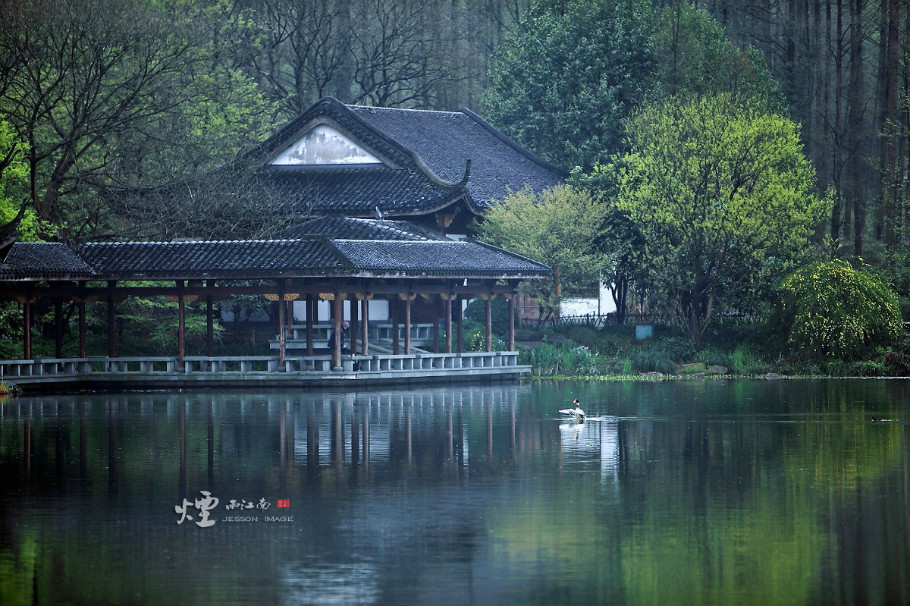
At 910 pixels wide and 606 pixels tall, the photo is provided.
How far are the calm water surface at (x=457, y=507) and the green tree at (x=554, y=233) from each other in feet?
63.7

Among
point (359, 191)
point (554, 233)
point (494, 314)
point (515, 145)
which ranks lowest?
point (494, 314)

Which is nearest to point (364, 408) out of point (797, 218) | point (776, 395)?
point (776, 395)

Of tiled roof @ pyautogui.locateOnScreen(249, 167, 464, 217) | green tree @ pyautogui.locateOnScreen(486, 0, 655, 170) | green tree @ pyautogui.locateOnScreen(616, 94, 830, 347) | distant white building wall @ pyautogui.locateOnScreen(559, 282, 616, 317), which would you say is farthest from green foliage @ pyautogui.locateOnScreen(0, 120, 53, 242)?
green tree @ pyautogui.locateOnScreen(486, 0, 655, 170)

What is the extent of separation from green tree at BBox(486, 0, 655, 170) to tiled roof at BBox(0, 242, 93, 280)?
2380cm

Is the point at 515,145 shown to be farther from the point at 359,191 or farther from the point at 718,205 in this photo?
the point at 718,205

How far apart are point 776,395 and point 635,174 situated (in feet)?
49.3

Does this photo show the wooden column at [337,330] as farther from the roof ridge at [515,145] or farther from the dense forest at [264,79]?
the roof ridge at [515,145]

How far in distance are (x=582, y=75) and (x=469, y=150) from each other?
5787 millimetres

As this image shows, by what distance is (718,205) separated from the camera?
48906mm

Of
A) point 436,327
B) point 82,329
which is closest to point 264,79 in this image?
point 436,327

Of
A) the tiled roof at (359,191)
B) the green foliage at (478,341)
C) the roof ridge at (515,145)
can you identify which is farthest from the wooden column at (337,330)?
the roof ridge at (515,145)

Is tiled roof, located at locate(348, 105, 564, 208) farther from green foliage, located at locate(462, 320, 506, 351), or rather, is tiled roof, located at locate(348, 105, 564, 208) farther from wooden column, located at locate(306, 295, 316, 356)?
wooden column, located at locate(306, 295, 316, 356)

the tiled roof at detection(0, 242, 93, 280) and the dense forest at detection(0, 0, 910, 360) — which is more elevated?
the dense forest at detection(0, 0, 910, 360)

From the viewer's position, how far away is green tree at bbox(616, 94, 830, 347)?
1898 inches
